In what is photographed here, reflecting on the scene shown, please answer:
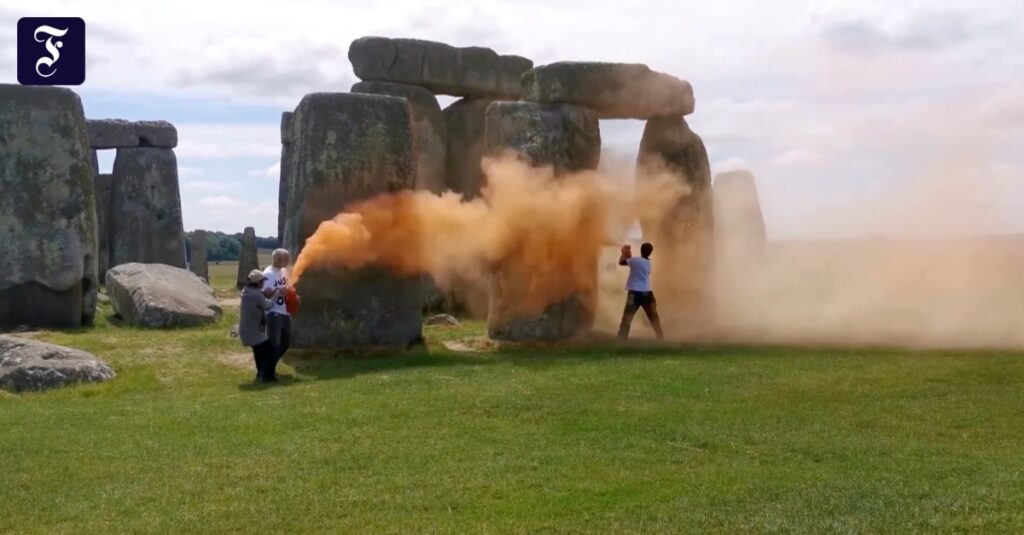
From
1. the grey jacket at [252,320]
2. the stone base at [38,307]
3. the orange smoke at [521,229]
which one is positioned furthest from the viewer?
the stone base at [38,307]

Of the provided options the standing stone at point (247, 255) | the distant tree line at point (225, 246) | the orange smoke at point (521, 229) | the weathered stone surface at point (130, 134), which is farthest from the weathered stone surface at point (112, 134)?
the distant tree line at point (225, 246)

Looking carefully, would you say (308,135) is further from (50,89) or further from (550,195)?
(50,89)

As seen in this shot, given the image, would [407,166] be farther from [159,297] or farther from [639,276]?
[159,297]

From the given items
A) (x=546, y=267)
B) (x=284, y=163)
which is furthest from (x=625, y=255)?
(x=284, y=163)

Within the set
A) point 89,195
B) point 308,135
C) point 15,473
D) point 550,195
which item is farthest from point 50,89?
point 15,473

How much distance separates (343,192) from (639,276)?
4.84 metres

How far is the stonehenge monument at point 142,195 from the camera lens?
1371 inches

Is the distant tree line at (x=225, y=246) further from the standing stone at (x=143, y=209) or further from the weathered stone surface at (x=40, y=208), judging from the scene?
the weathered stone surface at (x=40, y=208)

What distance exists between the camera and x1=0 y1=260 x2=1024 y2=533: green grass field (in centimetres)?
884

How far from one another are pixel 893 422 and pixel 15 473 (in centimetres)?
786

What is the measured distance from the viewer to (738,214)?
30.5m

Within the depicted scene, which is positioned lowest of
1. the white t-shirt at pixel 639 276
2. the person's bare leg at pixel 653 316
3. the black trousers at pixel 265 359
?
the black trousers at pixel 265 359

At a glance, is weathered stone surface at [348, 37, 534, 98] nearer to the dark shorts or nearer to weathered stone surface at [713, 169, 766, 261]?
weathered stone surface at [713, 169, 766, 261]

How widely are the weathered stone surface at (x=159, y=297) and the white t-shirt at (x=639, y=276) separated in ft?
26.3
